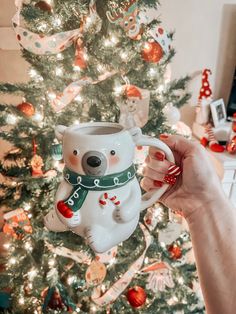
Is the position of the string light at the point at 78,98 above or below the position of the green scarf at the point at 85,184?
below

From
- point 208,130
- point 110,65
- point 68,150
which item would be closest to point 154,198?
point 68,150

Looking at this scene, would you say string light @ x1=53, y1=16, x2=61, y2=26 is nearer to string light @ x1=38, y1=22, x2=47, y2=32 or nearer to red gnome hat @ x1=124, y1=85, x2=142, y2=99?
string light @ x1=38, y1=22, x2=47, y2=32

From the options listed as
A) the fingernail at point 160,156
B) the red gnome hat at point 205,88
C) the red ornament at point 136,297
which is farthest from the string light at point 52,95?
the red gnome hat at point 205,88

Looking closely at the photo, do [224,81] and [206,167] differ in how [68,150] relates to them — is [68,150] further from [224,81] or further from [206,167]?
[224,81]

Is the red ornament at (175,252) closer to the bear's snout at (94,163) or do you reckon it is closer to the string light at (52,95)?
the string light at (52,95)

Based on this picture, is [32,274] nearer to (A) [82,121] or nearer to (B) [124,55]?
(A) [82,121]

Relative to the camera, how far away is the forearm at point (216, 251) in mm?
663

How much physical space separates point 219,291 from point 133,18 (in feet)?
2.89

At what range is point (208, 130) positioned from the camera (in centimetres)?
213

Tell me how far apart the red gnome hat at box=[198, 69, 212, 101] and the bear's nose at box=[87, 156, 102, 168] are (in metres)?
1.82

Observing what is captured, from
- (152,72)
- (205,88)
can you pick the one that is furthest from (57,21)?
(205,88)

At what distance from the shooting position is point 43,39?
1.01 metres

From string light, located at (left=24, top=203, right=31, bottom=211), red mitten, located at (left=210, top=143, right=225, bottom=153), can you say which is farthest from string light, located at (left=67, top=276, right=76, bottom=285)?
red mitten, located at (left=210, top=143, right=225, bottom=153)

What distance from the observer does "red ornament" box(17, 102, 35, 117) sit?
3.77ft
